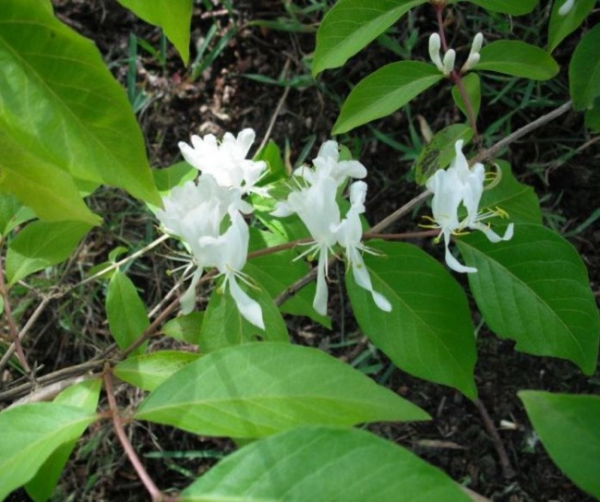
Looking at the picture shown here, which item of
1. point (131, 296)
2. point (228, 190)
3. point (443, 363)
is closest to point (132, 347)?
point (131, 296)

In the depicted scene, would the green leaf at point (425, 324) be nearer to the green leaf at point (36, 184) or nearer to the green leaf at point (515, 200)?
the green leaf at point (515, 200)

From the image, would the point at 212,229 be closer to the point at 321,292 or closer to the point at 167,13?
the point at 321,292

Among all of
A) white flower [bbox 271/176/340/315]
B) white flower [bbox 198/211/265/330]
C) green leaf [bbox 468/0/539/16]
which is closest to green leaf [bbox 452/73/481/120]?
green leaf [bbox 468/0/539/16]

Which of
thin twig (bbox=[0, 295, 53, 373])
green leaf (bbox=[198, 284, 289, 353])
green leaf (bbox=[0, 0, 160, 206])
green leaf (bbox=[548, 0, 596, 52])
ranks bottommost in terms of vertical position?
thin twig (bbox=[0, 295, 53, 373])

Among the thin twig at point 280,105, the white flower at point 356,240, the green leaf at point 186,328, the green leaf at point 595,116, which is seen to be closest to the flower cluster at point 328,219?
the white flower at point 356,240

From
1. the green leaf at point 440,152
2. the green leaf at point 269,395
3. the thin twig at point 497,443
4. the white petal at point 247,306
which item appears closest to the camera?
the green leaf at point 269,395

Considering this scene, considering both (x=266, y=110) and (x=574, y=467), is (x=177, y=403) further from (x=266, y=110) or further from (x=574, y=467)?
(x=266, y=110)

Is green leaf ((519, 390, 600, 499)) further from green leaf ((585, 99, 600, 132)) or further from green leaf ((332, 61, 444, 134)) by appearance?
green leaf ((585, 99, 600, 132))
